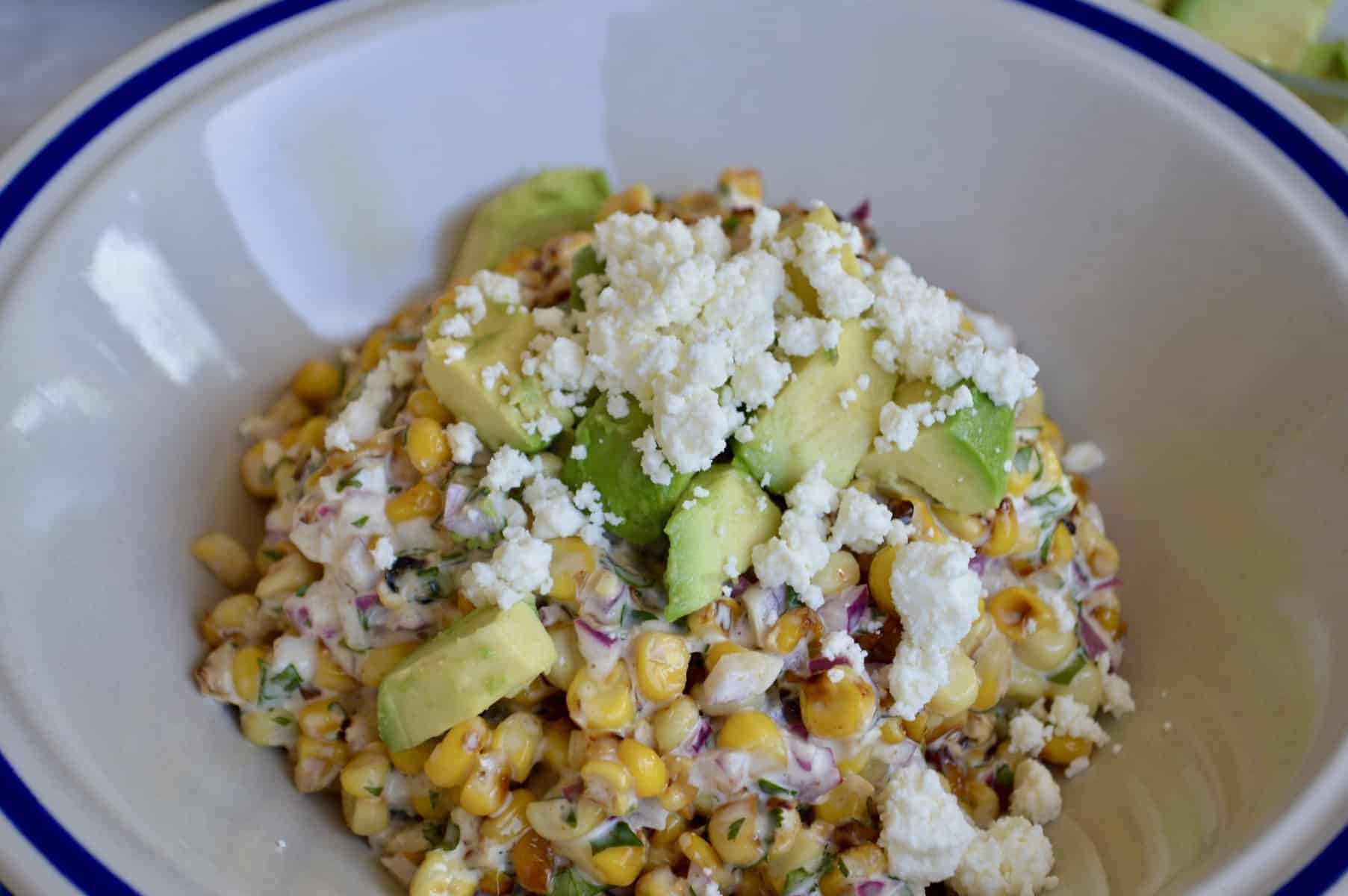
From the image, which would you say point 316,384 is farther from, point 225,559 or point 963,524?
point 963,524

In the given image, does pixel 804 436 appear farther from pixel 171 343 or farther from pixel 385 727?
pixel 171 343

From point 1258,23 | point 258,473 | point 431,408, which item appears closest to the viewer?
point 431,408

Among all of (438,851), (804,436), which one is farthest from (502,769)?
(804,436)

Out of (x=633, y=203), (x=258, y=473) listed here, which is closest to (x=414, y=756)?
(x=258, y=473)

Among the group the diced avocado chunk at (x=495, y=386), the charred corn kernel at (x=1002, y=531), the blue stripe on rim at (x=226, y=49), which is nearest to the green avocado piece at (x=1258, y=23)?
the blue stripe on rim at (x=226, y=49)

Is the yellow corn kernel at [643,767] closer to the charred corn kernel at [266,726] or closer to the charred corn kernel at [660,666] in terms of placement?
the charred corn kernel at [660,666]
